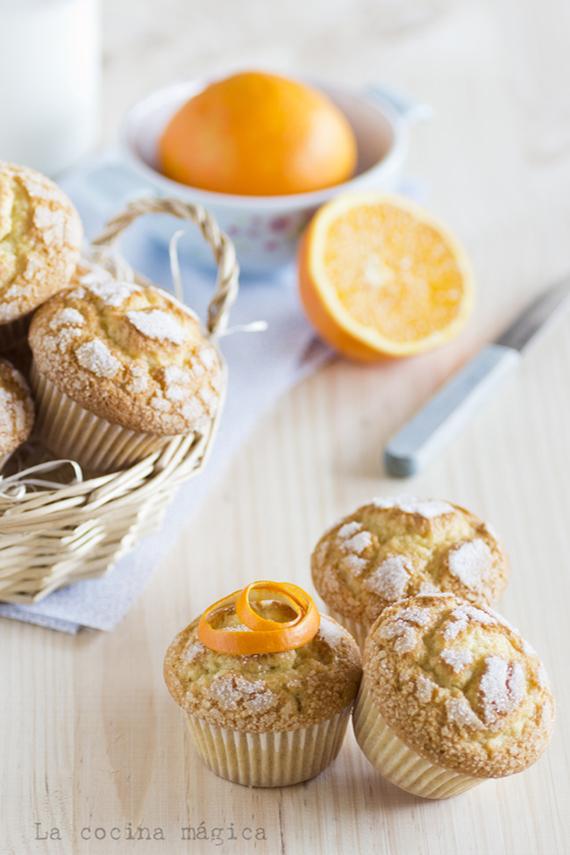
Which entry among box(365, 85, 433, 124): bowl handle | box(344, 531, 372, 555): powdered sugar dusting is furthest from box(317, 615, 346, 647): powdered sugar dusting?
box(365, 85, 433, 124): bowl handle

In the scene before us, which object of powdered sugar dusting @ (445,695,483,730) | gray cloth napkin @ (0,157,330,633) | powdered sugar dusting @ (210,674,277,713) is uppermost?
powdered sugar dusting @ (445,695,483,730)

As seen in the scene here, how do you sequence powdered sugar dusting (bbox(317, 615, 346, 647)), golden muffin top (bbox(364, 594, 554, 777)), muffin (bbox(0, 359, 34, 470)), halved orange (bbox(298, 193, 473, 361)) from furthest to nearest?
1. halved orange (bbox(298, 193, 473, 361))
2. muffin (bbox(0, 359, 34, 470))
3. powdered sugar dusting (bbox(317, 615, 346, 647))
4. golden muffin top (bbox(364, 594, 554, 777))

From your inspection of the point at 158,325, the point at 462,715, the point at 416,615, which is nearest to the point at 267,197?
the point at 158,325

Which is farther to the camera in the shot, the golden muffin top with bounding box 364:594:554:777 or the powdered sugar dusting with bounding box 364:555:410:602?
the powdered sugar dusting with bounding box 364:555:410:602

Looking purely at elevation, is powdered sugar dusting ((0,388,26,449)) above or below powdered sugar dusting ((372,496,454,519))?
above

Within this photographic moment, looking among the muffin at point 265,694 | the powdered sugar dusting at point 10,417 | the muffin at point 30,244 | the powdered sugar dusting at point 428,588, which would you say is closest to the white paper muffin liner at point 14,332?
the muffin at point 30,244

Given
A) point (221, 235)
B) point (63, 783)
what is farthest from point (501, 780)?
point (221, 235)

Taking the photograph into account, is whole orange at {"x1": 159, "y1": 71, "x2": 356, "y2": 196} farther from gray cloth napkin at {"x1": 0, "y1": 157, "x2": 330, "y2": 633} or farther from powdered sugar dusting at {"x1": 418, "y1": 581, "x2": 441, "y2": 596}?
powdered sugar dusting at {"x1": 418, "y1": 581, "x2": 441, "y2": 596}
